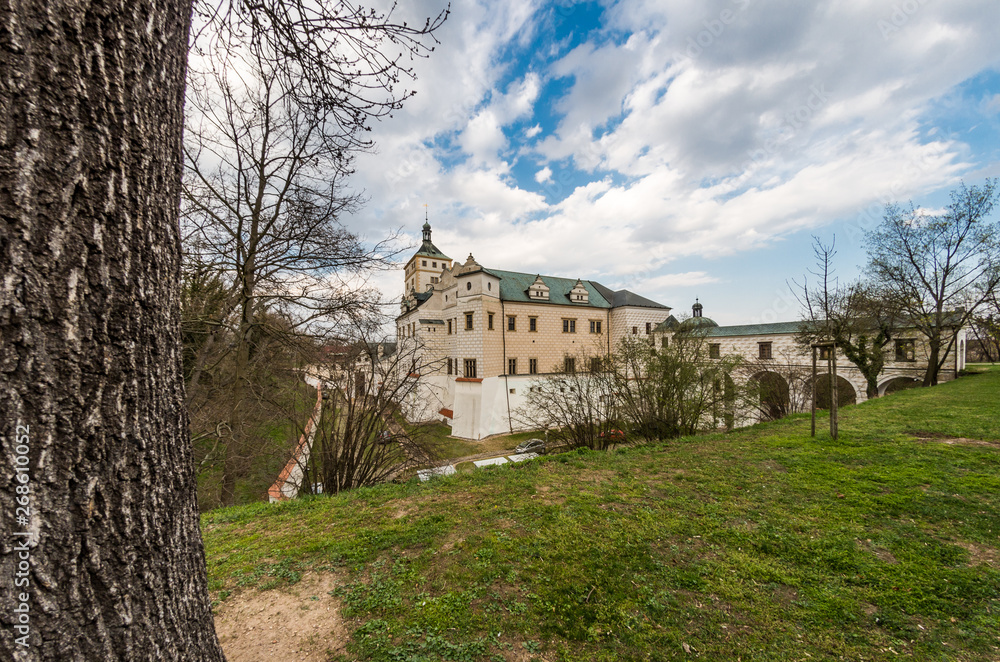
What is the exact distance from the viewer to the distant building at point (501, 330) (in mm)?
19969

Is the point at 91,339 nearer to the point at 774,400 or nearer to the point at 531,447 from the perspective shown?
the point at 531,447

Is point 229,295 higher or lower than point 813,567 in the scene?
higher

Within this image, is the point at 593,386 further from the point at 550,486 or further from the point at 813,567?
the point at 813,567

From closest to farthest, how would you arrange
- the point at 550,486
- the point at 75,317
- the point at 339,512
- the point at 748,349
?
the point at 75,317 → the point at 339,512 → the point at 550,486 → the point at 748,349

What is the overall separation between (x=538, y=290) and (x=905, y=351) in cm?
1961

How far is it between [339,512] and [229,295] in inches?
220

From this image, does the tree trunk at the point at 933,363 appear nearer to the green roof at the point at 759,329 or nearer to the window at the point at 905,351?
the window at the point at 905,351

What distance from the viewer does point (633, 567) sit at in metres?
2.91

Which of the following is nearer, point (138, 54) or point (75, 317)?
point (75, 317)

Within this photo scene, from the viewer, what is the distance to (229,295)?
24.3 ft

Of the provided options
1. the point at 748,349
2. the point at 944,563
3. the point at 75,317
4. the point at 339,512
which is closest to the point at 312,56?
the point at 75,317

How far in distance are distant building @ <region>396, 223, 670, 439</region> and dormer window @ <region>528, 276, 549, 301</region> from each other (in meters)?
0.07

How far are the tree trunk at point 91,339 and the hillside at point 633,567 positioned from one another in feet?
5.45

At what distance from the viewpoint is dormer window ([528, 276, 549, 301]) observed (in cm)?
2316
